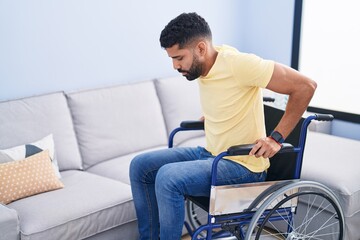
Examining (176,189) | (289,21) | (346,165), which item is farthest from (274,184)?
(289,21)

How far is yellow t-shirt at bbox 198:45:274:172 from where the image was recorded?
176 cm

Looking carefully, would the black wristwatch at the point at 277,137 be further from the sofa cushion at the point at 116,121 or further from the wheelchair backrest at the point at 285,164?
the sofa cushion at the point at 116,121

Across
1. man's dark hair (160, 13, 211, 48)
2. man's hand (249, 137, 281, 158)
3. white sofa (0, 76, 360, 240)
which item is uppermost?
man's dark hair (160, 13, 211, 48)

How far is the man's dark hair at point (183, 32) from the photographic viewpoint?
70.0 inches

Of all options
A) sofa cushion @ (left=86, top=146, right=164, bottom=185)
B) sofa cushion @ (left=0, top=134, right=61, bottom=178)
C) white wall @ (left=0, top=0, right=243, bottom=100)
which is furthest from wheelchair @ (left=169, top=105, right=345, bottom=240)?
white wall @ (left=0, top=0, right=243, bottom=100)

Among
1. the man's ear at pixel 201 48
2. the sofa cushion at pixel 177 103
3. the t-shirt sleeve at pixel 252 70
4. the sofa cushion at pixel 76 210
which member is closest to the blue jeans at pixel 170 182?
the sofa cushion at pixel 76 210

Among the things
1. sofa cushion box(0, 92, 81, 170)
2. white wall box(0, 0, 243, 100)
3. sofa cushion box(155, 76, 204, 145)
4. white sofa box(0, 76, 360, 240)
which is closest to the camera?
white sofa box(0, 76, 360, 240)

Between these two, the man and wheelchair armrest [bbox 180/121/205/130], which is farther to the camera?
wheelchair armrest [bbox 180/121/205/130]

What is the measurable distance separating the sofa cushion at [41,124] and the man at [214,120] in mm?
632

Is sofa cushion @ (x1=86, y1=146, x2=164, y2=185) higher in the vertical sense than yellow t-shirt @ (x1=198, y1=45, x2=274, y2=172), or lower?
lower

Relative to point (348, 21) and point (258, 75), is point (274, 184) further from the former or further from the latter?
point (348, 21)

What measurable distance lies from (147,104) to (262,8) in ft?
4.53

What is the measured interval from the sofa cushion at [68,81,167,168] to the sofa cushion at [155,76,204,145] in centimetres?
6

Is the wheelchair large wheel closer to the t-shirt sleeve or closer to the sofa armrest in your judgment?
the t-shirt sleeve
